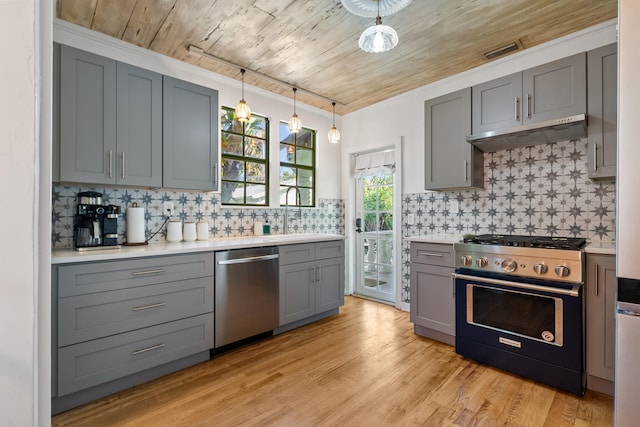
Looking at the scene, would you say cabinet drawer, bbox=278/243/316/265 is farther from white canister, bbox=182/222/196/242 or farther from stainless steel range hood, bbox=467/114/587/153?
stainless steel range hood, bbox=467/114/587/153

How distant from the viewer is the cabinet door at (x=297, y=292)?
2891mm

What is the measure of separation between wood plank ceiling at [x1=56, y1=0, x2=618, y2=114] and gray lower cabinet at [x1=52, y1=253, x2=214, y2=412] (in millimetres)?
1771

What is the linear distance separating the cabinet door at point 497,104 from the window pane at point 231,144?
2369 mm

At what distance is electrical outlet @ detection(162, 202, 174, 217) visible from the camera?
110 inches

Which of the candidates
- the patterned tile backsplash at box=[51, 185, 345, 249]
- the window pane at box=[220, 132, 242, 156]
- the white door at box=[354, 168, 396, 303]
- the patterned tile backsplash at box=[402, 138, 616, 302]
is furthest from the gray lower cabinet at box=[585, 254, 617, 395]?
the window pane at box=[220, 132, 242, 156]

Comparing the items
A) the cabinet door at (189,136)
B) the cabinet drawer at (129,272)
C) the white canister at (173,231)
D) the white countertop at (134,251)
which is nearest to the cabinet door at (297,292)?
the white countertop at (134,251)

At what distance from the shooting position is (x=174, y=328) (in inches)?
86.3

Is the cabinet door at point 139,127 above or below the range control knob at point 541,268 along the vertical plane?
above

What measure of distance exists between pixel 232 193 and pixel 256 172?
401 millimetres

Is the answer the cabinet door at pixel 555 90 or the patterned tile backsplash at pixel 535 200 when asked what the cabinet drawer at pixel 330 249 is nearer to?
the patterned tile backsplash at pixel 535 200

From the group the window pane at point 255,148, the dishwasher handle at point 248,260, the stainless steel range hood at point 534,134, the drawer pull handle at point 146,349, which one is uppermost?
the window pane at point 255,148

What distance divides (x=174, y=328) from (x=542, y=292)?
8.53 feet

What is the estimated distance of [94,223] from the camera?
2182mm

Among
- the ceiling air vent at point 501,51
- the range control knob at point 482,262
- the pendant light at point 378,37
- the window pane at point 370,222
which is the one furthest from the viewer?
the window pane at point 370,222
